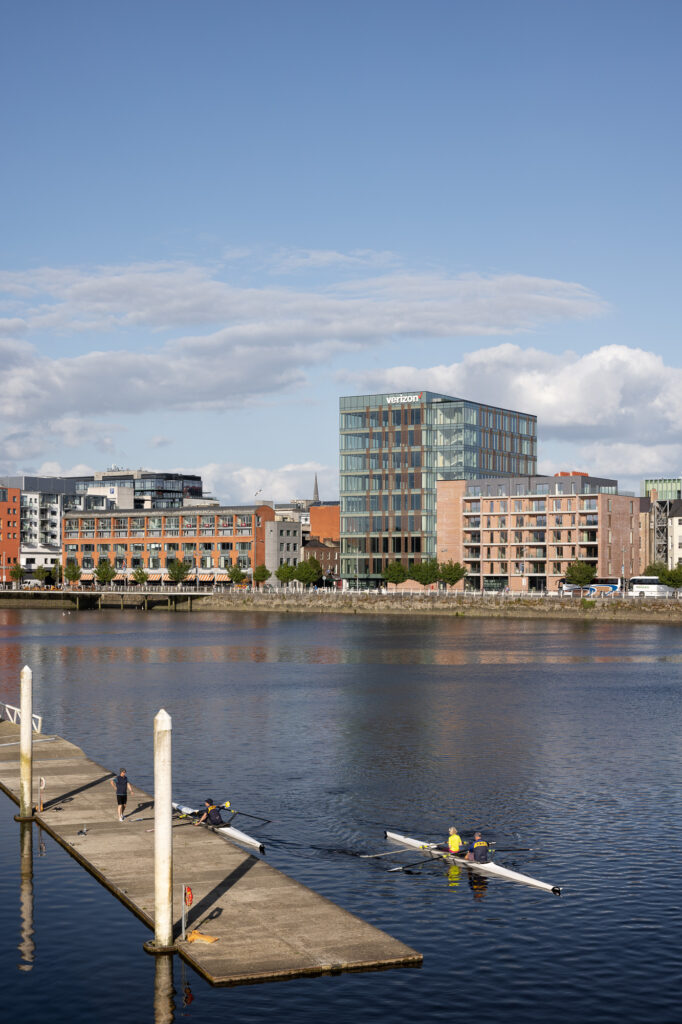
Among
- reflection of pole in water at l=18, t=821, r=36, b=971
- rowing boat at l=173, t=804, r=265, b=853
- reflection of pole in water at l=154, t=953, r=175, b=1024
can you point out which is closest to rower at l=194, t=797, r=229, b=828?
rowing boat at l=173, t=804, r=265, b=853

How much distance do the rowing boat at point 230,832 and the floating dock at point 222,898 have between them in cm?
68

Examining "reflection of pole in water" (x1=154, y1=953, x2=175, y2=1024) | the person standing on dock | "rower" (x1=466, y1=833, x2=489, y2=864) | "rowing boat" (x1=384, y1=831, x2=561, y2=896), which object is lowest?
"reflection of pole in water" (x1=154, y1=953, x2=175, y2=1024)

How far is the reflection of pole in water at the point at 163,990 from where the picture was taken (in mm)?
28875

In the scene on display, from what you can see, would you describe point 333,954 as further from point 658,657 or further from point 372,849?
point 658,657

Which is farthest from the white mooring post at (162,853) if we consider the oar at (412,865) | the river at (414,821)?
the oar at (412,865)

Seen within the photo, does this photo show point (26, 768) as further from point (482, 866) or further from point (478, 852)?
point (482, 866)

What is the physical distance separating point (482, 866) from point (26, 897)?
618 inches

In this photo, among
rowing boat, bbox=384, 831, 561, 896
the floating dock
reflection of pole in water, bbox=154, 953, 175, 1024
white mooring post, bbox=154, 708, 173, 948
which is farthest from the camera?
rowing boat, bbox=384, 831, 561, 896

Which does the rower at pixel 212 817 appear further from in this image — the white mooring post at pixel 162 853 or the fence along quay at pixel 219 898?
the white mooring post at pixel 162 853

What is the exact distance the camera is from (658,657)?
12638 cm

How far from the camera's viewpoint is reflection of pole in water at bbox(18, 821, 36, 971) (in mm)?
33062

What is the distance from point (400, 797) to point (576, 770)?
11607mm

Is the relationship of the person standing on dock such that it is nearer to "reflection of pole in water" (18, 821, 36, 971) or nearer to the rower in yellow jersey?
"reflection of pole in water" (18, 821, 36, 971)

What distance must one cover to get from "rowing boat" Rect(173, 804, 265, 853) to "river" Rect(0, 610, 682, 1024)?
1.32m
